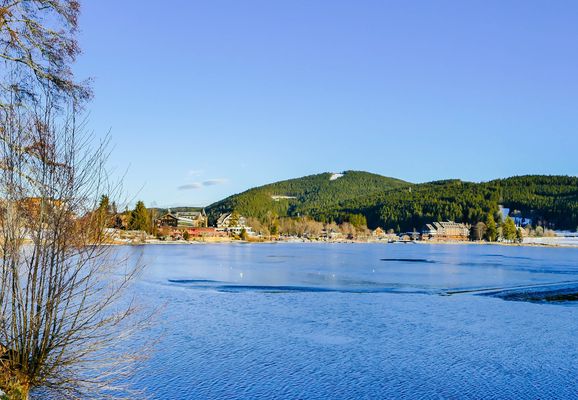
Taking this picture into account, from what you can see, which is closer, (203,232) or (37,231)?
(37,231)

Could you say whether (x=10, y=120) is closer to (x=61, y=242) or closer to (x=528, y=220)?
(x=61, y=242)

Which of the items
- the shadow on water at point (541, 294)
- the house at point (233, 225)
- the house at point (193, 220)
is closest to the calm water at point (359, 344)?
the shadow on water at point (541, 294)

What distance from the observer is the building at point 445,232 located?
168 m

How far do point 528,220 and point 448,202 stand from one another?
26.3 metres

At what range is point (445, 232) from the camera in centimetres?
17000

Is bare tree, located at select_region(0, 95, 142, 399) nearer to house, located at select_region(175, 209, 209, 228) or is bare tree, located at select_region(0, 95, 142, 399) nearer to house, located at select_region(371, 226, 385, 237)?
house, located at select_region(175, 209, 209, 228)

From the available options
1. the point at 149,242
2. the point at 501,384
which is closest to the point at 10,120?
the point at 501,384

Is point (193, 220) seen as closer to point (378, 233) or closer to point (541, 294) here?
point (378, 233)

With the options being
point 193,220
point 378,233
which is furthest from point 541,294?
point 378,233

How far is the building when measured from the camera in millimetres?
168000

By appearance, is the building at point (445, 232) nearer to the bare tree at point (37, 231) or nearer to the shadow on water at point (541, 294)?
the shadow on water at point (541, 294)

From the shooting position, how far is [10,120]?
578 cm

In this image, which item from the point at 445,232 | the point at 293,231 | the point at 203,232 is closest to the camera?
the point at 203,232

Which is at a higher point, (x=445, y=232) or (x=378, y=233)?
(x=378, y=233)
